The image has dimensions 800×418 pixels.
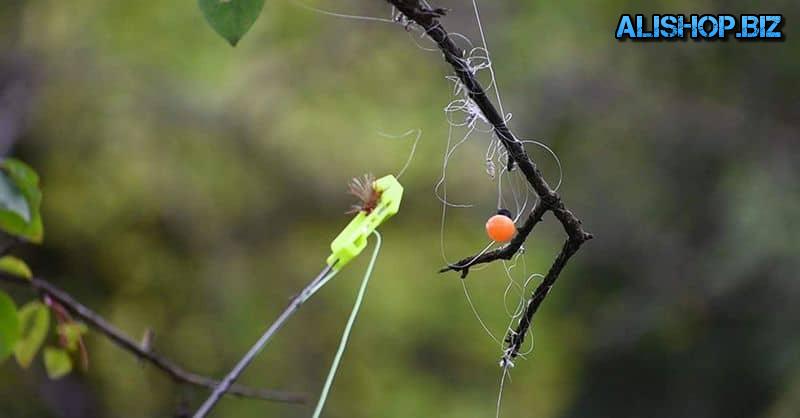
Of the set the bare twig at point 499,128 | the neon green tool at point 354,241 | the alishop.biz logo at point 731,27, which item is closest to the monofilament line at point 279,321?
the neon green tool at point 354,241

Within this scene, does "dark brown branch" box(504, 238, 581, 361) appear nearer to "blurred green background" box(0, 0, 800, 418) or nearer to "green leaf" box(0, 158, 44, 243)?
"green leaf" box(0, 158, 44, 243)

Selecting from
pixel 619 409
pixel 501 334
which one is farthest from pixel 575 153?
pixel 619 409

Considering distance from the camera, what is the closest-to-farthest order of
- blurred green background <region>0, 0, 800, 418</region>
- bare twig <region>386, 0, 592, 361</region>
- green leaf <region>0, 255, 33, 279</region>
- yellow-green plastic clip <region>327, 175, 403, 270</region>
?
bare twig <region>386, 0, 592, 361</region>, yellow-green plastic clip <region>327, 175, 403, 270</region>, green leaf <region>0, 255, 33, 279</region>, blurred green background <region>0, 0, 800, 418</region>

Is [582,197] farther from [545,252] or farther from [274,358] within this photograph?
[274,358]

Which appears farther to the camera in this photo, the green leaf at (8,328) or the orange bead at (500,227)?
the green leaf at (8,328)

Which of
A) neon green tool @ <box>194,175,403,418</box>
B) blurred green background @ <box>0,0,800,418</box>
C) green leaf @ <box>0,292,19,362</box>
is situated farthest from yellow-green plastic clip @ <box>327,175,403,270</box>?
blurred green background @ <box>0,0,800,418</box>

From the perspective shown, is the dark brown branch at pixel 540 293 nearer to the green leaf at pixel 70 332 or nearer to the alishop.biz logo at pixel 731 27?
the green leaf at pixel 70 332
